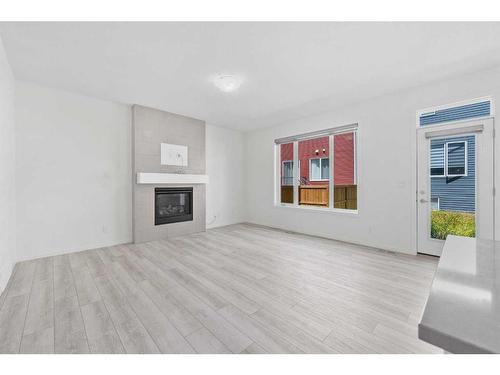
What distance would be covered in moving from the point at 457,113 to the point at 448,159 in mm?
639

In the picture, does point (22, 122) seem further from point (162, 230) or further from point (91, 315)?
point (91, 315)

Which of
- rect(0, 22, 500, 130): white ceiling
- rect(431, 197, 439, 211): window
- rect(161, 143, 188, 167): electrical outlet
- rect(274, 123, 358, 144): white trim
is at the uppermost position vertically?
rect(0, 22, 500, 130): white ceiling

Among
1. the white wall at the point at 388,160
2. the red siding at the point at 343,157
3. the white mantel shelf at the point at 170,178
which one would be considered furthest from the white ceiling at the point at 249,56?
the white mantel shelf at the point at 170,178

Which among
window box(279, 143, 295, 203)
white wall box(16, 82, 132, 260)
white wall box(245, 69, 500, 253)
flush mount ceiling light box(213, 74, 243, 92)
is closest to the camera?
flush mount ceiling light box(213, 74, 243, 92)

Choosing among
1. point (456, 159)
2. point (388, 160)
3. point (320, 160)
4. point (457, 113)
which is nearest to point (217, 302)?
point (388, 160)

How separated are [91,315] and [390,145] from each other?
434 centimetres

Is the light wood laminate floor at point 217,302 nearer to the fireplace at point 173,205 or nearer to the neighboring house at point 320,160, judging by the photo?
the fireplace at point 173,205

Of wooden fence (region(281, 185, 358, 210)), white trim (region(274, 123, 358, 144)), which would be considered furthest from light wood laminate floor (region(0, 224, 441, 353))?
white trim (region(274, 123, 358, 144))

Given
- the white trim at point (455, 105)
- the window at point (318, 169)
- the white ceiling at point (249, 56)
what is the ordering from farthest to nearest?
1. the window at point (318, 169)
2. the white trim at point (455, 105)
3. the white ceiling at point (249, 56)

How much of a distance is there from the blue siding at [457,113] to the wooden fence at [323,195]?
63.4 inches

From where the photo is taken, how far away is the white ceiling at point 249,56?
6.86ft

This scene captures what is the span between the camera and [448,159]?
3.15 metres

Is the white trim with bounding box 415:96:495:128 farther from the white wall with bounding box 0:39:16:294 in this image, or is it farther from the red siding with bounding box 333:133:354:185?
the white wall with bounding box 0:39:16:294

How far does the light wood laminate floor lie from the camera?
5.01 feet
